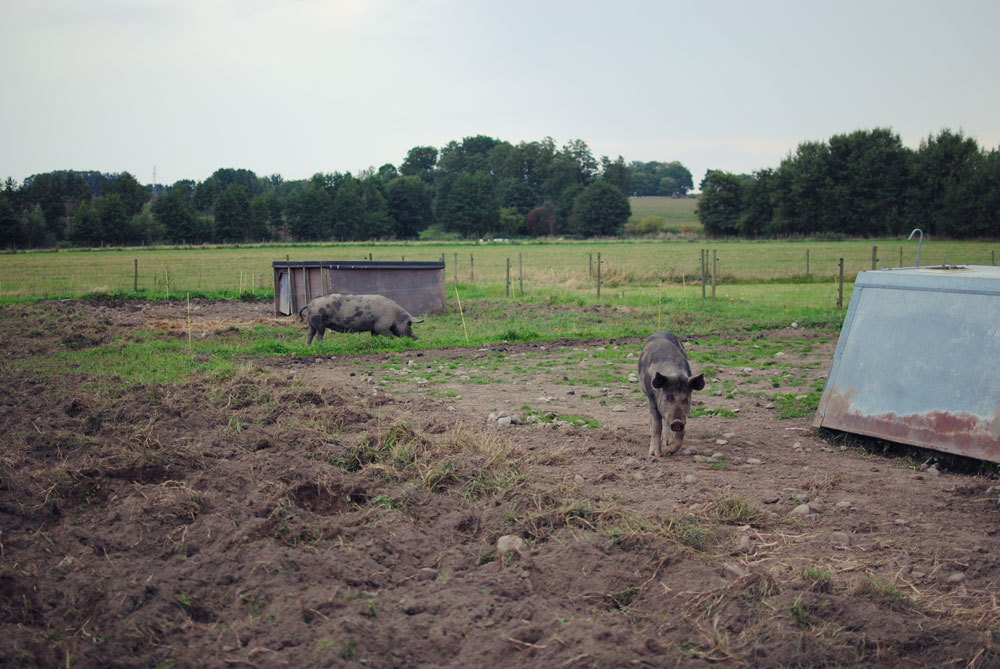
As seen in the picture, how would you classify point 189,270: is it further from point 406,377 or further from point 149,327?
point 406,377

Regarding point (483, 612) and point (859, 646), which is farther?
point (483, 612)

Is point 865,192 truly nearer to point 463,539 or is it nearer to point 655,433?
point 655,433

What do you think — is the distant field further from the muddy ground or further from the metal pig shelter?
the muddy ground

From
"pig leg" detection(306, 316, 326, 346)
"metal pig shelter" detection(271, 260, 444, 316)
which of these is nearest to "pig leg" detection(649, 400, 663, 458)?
"pig leg" detection(306, 316, 326, 346)

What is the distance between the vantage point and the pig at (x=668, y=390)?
23.9 feet

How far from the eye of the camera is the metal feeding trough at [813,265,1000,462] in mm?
6957

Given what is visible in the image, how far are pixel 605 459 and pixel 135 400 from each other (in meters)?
5.49

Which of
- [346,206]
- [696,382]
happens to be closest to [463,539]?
[696,382]

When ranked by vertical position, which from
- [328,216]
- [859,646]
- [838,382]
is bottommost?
[859,646]

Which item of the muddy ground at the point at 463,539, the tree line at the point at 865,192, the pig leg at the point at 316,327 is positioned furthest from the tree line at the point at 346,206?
the muddy ground at the point at 463,539

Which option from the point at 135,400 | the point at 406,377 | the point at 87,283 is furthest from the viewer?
the point at 87,283

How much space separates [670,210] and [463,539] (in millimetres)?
126201

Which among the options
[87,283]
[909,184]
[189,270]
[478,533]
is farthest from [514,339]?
[909,184]

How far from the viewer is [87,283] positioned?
30359 mm
